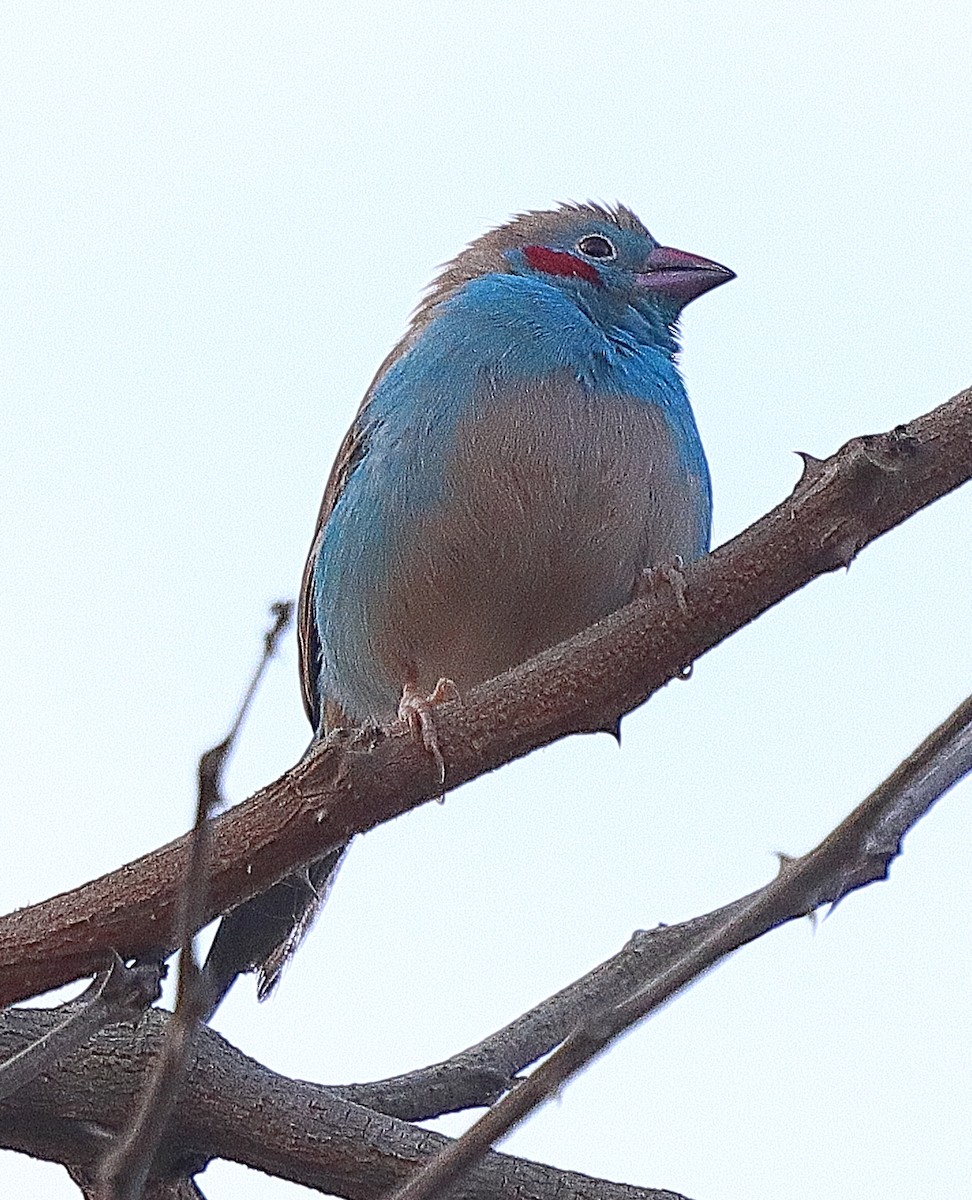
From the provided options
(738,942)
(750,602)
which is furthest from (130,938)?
(738,942)

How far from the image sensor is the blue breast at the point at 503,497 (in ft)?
16.3

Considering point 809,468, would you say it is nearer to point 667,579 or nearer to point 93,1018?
point 667,579

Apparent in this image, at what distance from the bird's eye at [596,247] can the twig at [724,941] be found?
3453 millimetres

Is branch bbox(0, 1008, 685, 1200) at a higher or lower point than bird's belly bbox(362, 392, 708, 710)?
lower

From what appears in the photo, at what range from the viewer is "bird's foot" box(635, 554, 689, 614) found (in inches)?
150

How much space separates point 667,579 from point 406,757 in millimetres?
787

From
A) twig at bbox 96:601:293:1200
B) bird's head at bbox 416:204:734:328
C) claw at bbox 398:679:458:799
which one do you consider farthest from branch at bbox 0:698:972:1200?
bird's head at bbox 416:204:734:328

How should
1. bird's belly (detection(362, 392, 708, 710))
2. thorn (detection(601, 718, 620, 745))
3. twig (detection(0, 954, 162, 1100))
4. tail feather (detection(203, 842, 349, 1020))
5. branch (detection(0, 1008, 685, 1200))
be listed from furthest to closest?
bird's belly (detection(362, 392, 708, 710)) → tail feather (detection(203, 842, 349, 1020)) → branch (detection(0, 1008, 685, 1200)) → thorn (detection(601, 718, 620, 745)) → twig (detection(0, 954, 162, 1100))

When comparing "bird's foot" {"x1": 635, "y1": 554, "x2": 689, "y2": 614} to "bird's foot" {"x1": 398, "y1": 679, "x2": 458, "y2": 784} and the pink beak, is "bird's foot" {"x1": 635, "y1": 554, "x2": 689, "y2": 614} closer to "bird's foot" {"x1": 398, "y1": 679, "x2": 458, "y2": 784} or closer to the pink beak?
"bird's foot" {"x1": 398, "y1": 679, "x2": 458, "y2": 784}

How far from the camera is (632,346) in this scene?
17.9 feet

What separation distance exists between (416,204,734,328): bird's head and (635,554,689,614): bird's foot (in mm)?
1058

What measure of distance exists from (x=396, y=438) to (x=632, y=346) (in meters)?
0.80

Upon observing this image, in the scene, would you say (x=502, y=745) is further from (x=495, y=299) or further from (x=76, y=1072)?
(x=495, y=299)

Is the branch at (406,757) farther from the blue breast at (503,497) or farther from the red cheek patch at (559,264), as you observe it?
the red cheek patch at (559,264)
